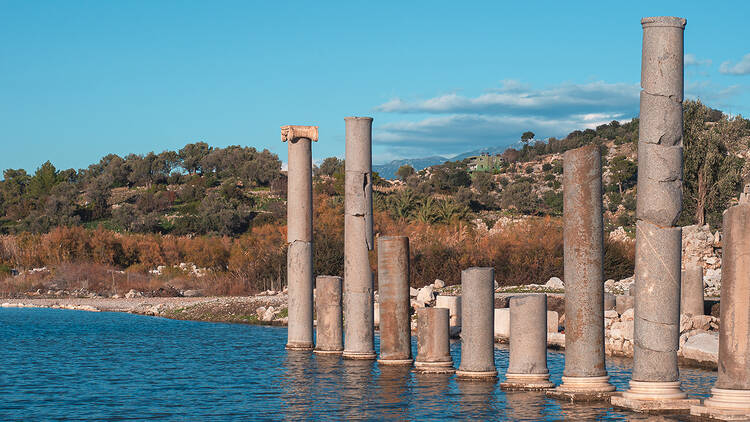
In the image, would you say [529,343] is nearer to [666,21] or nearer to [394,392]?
[394,392]

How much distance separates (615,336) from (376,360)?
5.95m

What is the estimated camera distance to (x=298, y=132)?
76.2ft

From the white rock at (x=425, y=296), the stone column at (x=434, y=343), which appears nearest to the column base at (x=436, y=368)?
the stone column at (x=434, y=343)

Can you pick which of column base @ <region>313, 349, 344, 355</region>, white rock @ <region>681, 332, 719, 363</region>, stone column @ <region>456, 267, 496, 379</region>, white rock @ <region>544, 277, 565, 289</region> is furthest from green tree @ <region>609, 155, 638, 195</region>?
stone column @ <region>456, 267, 496, 379</region>

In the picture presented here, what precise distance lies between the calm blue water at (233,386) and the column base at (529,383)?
29 cm

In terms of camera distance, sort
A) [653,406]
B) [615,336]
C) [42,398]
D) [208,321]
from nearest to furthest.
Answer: [653,406], [42,398], [615,336], [208,321]

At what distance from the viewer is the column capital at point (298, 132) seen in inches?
913

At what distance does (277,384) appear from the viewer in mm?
18062

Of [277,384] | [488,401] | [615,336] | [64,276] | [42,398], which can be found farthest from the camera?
[64,276]

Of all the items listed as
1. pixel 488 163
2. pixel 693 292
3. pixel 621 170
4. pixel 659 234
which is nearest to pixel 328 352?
pixel 693 292

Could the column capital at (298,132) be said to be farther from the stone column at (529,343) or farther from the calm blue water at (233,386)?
the stone column at (529,343)

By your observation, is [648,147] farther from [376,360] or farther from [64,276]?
[64,276]

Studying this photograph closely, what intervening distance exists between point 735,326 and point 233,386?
930 centimetres

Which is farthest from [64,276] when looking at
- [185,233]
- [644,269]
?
[644,269]
